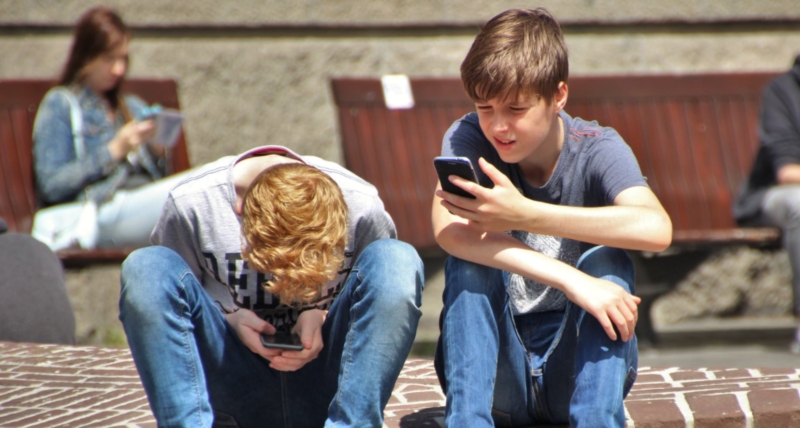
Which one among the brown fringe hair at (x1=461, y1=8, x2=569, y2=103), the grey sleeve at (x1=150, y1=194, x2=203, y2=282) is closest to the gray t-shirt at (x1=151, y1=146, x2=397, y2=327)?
the grey sleeve at (x1=150, y1=194, x2=203, y2=282)

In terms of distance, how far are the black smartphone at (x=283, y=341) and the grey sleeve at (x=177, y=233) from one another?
279 millimetres

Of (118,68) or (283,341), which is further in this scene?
(118,68)

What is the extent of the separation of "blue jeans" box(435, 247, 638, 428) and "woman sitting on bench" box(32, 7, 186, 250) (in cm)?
252

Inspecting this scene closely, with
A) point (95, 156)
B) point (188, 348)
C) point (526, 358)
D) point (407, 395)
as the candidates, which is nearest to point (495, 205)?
point (526, 358)

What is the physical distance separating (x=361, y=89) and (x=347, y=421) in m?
3.25

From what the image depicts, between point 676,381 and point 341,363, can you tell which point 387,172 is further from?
point 341,363

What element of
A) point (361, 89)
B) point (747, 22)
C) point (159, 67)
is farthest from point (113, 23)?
point (747, 22)

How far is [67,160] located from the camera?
15.6 feet

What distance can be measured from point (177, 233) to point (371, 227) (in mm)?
503

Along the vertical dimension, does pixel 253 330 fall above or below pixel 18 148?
below

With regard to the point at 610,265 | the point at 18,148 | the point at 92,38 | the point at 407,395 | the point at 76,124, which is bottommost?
the point at 407,395

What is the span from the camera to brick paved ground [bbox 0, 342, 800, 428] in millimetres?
2760

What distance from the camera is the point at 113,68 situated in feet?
16.0

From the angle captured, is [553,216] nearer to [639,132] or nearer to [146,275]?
[146,275]
